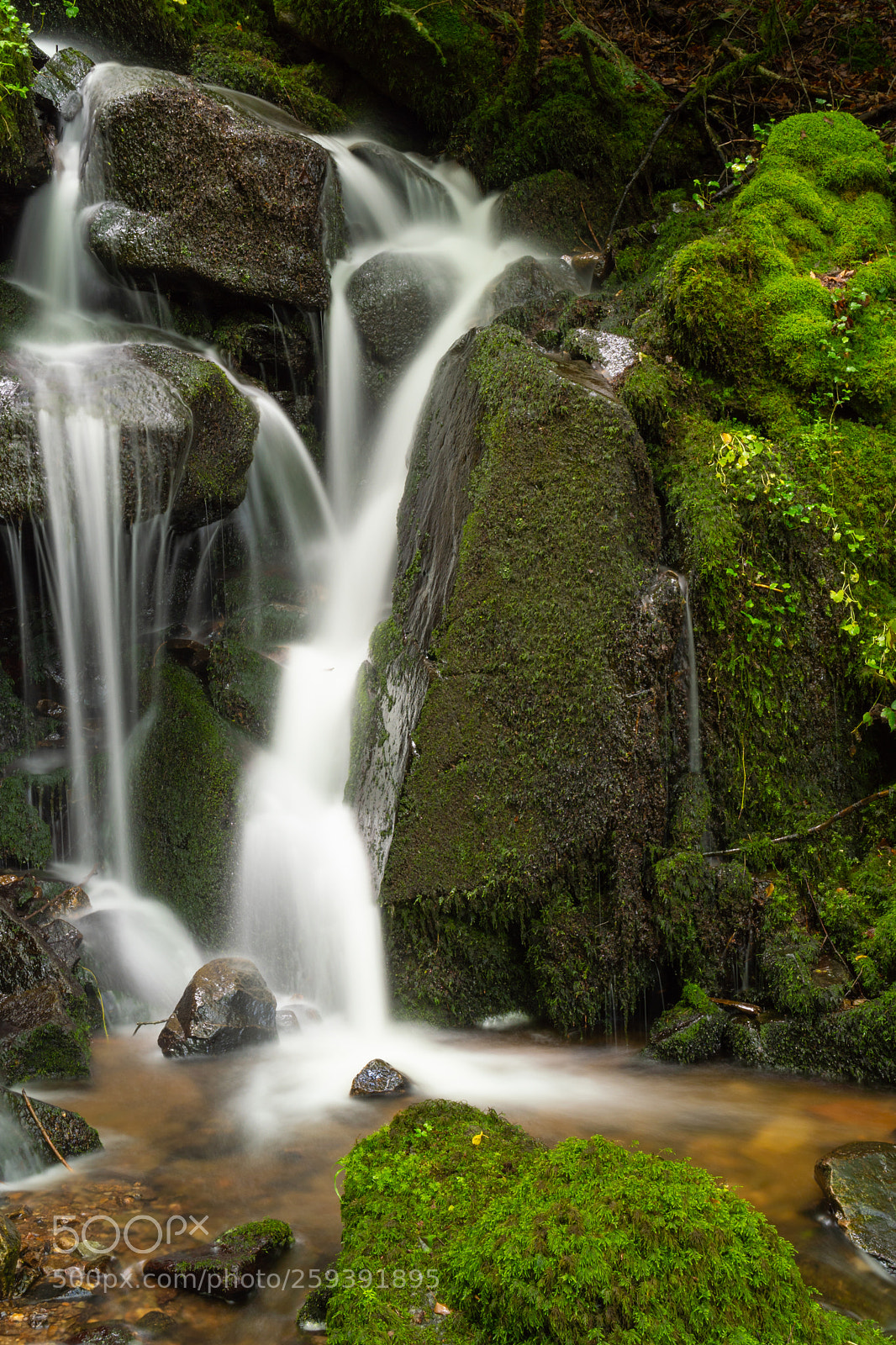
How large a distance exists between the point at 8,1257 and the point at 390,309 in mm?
7429

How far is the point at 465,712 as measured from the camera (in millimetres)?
4539

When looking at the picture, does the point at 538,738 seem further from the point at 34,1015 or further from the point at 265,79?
the point at 265,79

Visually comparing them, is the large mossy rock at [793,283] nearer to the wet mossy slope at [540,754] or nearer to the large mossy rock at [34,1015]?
the wet mossy slope at [540,754]

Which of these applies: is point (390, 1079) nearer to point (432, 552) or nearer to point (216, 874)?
point (216, 874)

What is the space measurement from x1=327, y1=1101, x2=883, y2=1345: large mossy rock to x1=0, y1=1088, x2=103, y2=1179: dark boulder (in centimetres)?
152

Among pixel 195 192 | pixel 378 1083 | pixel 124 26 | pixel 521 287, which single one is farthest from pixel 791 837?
pixel 124 26

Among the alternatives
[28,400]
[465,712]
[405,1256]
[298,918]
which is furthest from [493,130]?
[405,1256]

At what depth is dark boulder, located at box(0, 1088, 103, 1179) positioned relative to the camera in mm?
3287

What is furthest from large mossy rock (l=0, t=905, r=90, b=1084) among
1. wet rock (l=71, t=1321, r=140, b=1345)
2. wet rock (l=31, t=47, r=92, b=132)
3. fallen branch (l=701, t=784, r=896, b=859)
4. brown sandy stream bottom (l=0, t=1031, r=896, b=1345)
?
wet rock (l=31, t=47, r=92, b=132)

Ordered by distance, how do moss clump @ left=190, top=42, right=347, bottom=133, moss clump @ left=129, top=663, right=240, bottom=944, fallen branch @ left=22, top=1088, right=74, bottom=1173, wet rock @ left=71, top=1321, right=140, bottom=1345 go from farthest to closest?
moss clump @ left=190, top=42, right=347, bottom=133 < moss clump @ left=129, top=663, right=240, bottom=944 < fallen branch @ left=22, top=1088, right=74, bottom=1173 < wet rock @ left=71, top=1321, right=140, bottom=1345

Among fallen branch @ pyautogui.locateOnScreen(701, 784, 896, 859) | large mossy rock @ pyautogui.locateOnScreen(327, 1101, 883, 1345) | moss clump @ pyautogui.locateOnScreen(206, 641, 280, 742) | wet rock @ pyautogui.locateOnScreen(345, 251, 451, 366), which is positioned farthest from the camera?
wet rock @ pyautogui.locateOnScreen(345, 251, 451, 366)

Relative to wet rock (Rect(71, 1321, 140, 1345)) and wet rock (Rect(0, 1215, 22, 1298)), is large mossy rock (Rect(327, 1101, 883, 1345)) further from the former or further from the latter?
wet rock (Rect(0, 1215, 22, 1298))

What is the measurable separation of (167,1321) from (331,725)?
12.8ft

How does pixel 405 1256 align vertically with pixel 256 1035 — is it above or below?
above
